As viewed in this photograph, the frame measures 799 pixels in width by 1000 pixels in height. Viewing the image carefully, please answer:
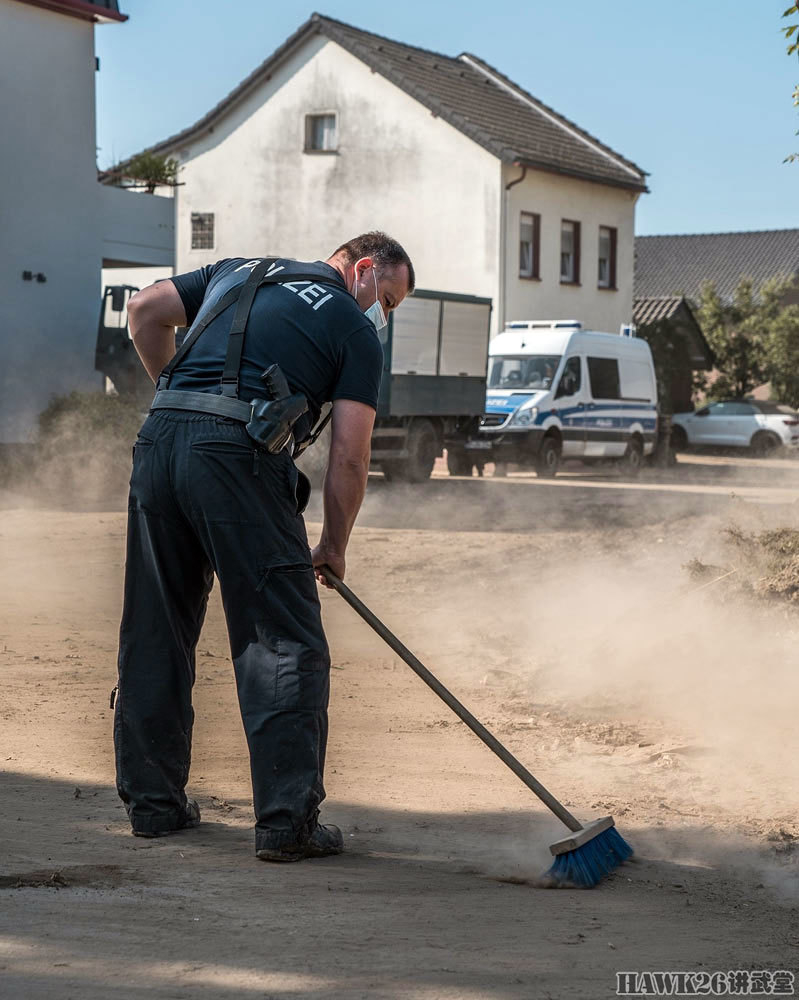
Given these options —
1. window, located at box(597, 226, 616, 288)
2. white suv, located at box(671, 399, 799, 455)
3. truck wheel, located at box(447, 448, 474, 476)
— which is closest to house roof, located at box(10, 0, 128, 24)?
truck wheel, located at box(447, 448, 474, 476)

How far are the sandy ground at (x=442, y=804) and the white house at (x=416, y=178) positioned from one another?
2129 cm

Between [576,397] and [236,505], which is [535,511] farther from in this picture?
[236,505]

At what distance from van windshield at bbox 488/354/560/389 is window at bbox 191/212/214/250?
12.5 m

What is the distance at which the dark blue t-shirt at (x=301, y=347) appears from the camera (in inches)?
175

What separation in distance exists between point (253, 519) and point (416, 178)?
29.1m

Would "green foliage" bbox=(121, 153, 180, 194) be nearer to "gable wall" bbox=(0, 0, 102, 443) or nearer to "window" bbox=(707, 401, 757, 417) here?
"gable wall" bbox=(0, 0, 102, 443)

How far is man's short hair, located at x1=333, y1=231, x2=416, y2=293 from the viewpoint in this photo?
4.73 metres

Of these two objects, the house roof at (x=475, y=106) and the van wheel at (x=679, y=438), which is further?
the van wheel at (x=679, y=438)

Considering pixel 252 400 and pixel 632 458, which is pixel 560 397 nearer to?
pixel 632 458

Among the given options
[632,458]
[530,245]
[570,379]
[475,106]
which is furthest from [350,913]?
[475,106]

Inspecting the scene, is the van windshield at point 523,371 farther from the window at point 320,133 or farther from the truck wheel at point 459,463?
the window at point 320,133

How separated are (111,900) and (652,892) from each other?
5.37 ft

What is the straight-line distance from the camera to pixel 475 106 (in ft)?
111

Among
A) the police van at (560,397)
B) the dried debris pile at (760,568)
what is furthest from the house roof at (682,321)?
the dried debris pile at (760,568)
